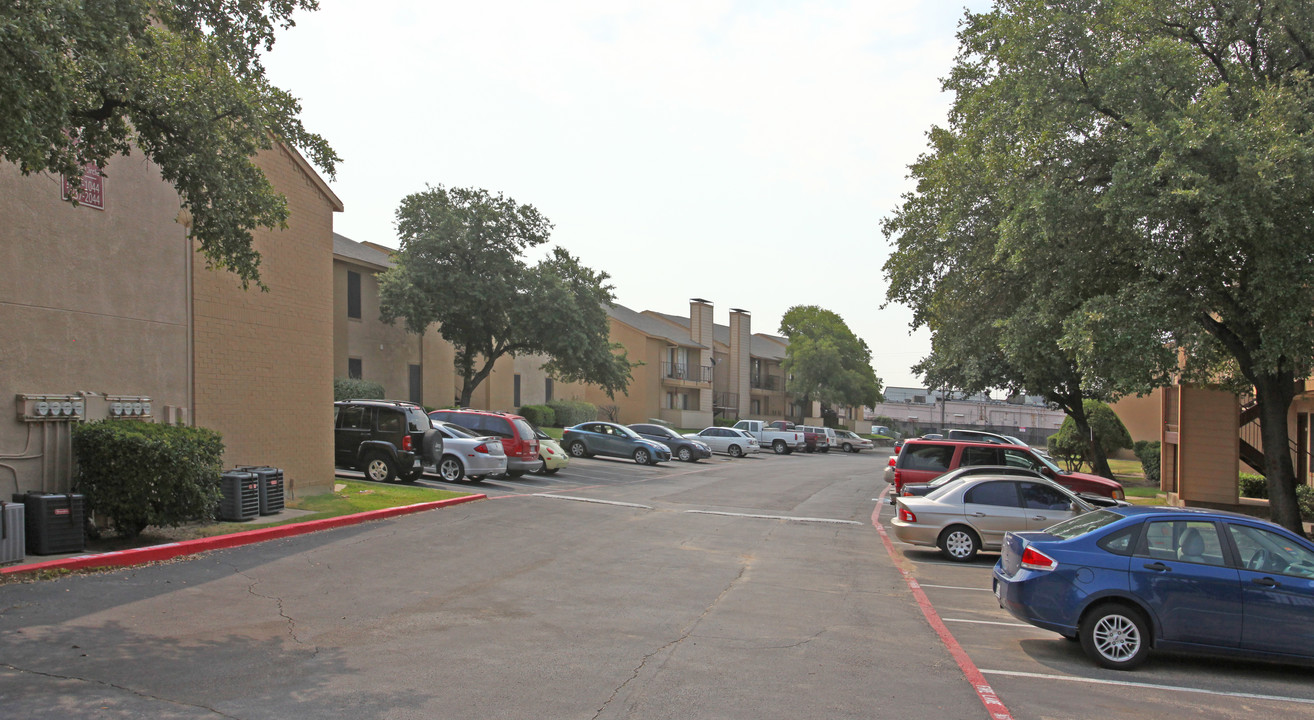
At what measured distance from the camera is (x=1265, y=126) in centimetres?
1284

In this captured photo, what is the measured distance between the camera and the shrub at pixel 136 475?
36.7 ft

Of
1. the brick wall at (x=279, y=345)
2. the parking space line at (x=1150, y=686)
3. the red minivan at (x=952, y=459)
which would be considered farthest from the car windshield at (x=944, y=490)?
the brick wall at (x=279, y=345)

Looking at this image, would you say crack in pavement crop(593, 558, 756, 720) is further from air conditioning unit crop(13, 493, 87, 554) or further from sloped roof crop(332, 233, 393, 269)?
Result: sloped roof crop(332, 233, 393, 269)

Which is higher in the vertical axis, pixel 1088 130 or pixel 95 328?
pixel 1088 130

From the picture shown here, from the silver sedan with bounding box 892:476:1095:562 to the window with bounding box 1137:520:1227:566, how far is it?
5589mm

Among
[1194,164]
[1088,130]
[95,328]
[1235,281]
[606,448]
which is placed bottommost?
[606,448]

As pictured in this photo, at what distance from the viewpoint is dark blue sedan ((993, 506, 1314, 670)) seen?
24.5 ft

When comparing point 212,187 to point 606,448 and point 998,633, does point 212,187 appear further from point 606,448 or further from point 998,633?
point 606,448

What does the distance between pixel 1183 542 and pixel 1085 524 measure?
2.72 feet

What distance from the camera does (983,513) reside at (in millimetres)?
13609

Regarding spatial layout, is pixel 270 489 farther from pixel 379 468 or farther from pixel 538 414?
pixel 538 414

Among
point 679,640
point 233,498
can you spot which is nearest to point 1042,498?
point 679,640

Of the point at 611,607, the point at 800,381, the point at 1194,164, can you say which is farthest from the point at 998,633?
the point at 800,381

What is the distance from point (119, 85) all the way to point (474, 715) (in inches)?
306
